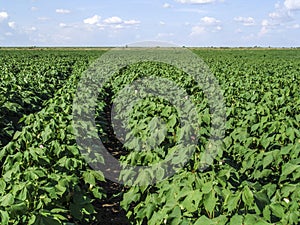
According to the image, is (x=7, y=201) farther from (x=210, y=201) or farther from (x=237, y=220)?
(x=237, y=220)

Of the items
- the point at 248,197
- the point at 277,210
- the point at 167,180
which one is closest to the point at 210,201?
the point at 248,197

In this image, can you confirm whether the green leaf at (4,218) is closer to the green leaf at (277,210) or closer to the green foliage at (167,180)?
the green foliage at (167,180)

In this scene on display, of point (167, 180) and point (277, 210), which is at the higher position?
point (277, 210)

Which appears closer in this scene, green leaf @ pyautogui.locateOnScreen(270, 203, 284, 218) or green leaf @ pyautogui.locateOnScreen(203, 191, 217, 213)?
green leaf @ pyautogui.locateOnScreen(270, 203, 284, 218)

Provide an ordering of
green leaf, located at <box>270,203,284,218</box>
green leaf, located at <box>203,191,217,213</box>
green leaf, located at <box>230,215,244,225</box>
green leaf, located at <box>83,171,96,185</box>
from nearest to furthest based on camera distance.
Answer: green leaf, located at <box>230,215,244,225</box> → green leaf, located at <box>270,203,284,218</box> → green leaf, located at <box>203,191,217,213</box> → green leaf, located at <box>83,171,96,185</box>

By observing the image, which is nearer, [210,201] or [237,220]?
[237,220]

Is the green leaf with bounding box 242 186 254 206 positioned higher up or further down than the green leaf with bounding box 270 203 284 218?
higher up

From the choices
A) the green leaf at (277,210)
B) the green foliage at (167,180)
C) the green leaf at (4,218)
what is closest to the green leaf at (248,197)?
the green foliage at (167,180)

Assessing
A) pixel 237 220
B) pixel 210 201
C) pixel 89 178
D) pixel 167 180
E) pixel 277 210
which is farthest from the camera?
pixel 89 178

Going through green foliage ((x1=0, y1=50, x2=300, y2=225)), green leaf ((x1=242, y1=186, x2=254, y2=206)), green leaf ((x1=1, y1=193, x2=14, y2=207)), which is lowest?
green foliage ((x1=0, y1=50, x2=300, y2=225))

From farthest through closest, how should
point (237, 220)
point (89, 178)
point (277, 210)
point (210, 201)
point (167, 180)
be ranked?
point (89, 178) < point (167, 180) < point (210, 201) < point (277, 210) < point (237, 220)

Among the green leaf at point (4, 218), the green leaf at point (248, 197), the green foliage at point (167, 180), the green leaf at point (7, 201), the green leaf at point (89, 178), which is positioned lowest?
the green leaf at point (89, 178)

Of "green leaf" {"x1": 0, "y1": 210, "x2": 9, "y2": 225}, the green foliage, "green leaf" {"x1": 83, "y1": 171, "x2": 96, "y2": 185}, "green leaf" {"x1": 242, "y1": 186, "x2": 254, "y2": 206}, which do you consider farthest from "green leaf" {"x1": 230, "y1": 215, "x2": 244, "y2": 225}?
"green leaf" {"x1": 83, "y1": 171, "x2": 96, "y2": 185}

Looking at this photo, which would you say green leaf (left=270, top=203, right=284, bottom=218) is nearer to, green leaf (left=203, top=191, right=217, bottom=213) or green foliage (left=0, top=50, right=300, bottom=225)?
green foliage (left=0, top=50, right=300, bottom=225)
